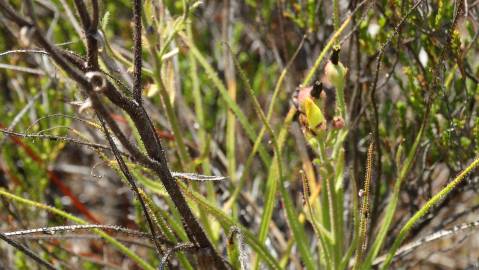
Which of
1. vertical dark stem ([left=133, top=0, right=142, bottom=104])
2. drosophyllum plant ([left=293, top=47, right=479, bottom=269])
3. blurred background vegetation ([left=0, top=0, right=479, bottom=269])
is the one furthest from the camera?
blurred background vegetation ([left=0, top=0, right=479, bottom=269])

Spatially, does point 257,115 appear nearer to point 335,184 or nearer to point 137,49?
point 335,184

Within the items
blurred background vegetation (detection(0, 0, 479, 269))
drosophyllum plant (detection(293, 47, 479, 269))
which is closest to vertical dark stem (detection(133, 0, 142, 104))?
blurred background vegetation (detection(0, 0, 479, 269))

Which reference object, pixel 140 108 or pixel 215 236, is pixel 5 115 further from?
pixel 140 108

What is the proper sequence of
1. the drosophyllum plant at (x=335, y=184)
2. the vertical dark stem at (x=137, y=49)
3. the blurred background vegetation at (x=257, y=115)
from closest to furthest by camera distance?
the vertical dark stem at (x=137, y=49), the drosophyllum plant at (x=335, y=184), the blurred background vegetation at (x=257, y=115)

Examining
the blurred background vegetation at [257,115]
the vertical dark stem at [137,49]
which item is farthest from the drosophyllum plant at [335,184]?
the vertical dark stem at [137,49]

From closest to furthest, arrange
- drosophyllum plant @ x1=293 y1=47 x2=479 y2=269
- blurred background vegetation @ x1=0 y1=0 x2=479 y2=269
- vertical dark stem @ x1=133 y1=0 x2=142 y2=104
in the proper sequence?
1. vertical dark stem @ x1=133 y1=0 x2=142 y2=104
2. drosophyllum plant @ x1=293 y1=47 x2=479 y2=269
3. blurred background vegetation @ x1=0 y1=0 x2=479 y2=269

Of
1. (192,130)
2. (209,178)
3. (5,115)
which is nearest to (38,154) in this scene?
(5,115)

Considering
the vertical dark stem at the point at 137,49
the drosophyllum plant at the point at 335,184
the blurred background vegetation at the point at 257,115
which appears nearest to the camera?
the vertical dark stem at the point at 137,49

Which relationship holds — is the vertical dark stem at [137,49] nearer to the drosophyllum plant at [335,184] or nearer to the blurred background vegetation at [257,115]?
the blurred background vegetation at [257,115]

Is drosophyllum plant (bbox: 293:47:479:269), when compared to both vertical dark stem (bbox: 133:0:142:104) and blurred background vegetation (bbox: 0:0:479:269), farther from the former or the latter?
vertical dark stem (bbox: 133:0:142:104)
